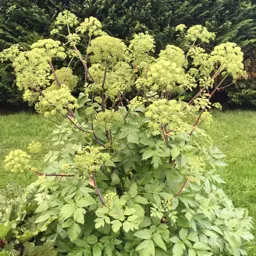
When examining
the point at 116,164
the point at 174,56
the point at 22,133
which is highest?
the point at 174,56

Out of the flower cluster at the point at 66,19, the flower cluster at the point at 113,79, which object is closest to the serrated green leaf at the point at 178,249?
the flower cluster at the point at 113,79

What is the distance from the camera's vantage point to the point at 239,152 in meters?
5.38

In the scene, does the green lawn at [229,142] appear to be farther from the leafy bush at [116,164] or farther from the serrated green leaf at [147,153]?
the serrated green leaf at [147,153]

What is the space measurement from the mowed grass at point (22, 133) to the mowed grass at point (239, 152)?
2.15 metres

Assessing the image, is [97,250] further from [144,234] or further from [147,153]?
[147,153]

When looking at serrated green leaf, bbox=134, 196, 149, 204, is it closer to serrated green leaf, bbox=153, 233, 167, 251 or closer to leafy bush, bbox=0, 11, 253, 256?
leafy bush, bbox=0, 11, 253, 256

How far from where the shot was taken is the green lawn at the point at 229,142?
168 inches

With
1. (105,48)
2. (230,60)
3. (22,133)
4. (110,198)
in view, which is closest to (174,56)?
(230,60)

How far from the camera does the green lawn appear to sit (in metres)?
4.26

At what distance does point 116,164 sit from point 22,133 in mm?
3473

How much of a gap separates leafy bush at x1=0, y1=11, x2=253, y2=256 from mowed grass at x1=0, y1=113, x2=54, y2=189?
1961mm

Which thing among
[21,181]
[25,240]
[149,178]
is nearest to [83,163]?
[149,178]

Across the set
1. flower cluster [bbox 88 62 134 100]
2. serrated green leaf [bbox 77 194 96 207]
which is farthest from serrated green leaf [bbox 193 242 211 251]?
flower cluster [bbox 88 62 134 100]

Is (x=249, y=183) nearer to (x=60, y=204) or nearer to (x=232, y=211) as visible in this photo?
(x=232, y=211)
